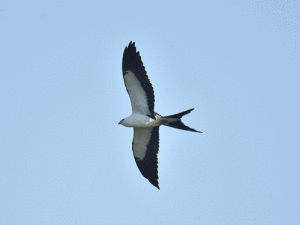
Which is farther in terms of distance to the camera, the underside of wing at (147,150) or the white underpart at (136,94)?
the underside of wing at (147,150)

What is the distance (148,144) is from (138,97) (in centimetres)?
159

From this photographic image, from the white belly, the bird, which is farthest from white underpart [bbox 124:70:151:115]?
the white belly

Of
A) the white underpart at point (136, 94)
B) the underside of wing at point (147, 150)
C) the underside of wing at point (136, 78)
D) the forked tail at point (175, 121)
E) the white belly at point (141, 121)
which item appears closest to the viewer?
the forked tail at point (175, 121)

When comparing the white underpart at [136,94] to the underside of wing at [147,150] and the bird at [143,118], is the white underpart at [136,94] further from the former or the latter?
the underside of wing at [147,150]

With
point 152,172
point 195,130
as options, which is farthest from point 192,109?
point 152,172

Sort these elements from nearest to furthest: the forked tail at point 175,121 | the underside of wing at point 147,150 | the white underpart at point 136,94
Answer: the forked tail at point 175,121, the white underpart at point 136,94, the underside of wing at point 147,150

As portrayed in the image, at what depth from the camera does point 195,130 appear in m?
13.5

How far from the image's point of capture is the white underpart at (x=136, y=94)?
13.9 meters

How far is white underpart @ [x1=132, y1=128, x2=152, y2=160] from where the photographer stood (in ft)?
48.4

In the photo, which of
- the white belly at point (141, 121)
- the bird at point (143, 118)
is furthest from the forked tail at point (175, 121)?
the white belly at point (141, 121)

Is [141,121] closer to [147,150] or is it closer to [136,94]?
[136,94]

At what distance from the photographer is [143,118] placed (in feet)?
46.7

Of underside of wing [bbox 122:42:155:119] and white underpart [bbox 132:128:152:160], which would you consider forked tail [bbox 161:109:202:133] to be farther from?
white underpart [bbox 132:128:152:160]

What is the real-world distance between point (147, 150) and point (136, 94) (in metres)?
1.85
